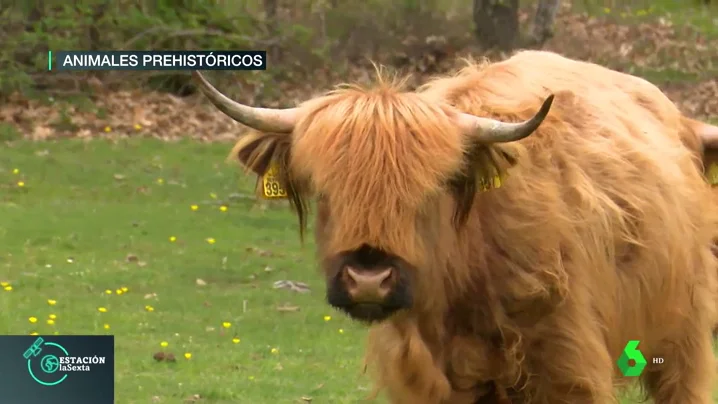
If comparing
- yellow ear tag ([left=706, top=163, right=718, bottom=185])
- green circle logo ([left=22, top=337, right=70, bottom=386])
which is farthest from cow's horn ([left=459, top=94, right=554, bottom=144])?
green circle logo ([left=22, top=337, right=70, bottom=386])

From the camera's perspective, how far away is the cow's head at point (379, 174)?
4.43 m

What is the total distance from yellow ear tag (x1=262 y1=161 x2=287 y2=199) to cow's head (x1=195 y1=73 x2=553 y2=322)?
0.20 ft

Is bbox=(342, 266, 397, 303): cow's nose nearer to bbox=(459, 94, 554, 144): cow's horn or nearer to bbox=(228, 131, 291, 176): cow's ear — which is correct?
bbox=(459, 94, 554, 144): cow's horn

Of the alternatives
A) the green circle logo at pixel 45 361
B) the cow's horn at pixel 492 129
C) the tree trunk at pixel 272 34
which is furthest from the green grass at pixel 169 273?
the cow's horn at pixel 492 129

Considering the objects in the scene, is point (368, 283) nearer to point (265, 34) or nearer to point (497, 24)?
point (265, 34)

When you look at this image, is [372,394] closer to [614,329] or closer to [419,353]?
[419,353]

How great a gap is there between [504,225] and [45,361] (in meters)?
2.84

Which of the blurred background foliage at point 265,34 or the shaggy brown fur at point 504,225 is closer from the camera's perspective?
the shaggy brown fur at point 504,225

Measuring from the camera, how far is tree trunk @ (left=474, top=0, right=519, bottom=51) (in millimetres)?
18797

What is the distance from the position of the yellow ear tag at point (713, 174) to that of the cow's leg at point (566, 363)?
A: 1823 mm

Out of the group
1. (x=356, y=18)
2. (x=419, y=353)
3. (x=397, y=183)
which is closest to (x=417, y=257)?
(x=397, y=183)

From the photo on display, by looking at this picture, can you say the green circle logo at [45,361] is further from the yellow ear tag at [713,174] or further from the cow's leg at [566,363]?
the yellow ear tag at [713,174]

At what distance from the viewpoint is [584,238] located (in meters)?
5.29

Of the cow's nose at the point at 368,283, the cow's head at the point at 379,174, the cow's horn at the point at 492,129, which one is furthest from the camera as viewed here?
the cow's horn at the point at 492,129
